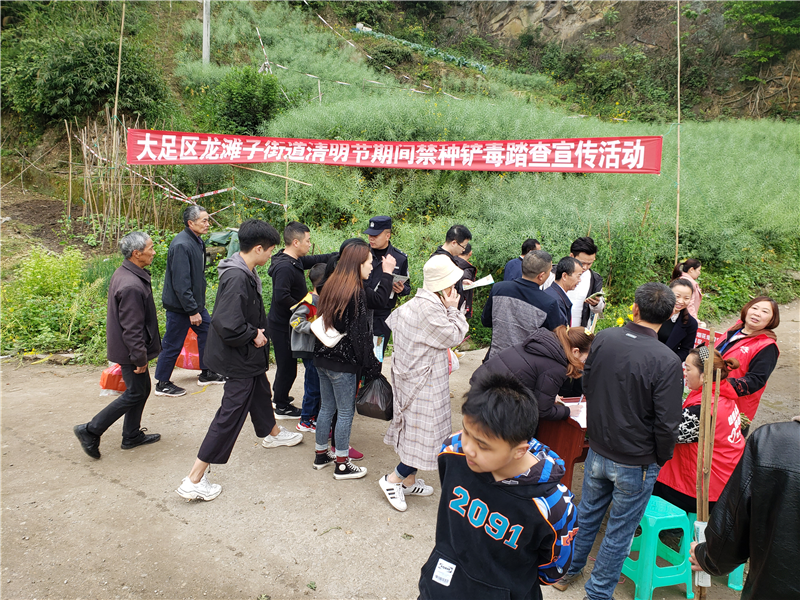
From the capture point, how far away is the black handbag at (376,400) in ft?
11.6

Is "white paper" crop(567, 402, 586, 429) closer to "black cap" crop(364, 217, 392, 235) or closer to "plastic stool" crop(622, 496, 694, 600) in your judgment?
"plastic stool" crop(622, 496, 694, 600)

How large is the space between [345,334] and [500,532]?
80.4 inches

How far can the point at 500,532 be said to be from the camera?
152 cm

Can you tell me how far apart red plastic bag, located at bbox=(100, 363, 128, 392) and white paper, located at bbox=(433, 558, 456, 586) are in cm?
329

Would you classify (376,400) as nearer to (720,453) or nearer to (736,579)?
(720,453)

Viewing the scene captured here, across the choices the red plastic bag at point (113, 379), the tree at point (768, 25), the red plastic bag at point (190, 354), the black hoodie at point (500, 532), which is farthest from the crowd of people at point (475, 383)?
the tree at point (768, 25)

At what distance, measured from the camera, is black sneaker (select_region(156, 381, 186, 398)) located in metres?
5.00

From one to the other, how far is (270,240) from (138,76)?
1087 centimetres

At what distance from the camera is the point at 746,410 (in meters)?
3.53

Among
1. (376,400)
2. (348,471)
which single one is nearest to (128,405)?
(348,471)

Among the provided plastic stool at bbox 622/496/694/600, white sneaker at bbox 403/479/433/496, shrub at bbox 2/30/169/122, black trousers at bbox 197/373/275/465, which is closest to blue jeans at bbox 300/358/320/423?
black trousers at bbox 197/373/275/465

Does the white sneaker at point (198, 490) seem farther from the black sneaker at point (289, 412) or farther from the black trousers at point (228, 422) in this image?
the black sneaker at point (289, 412)

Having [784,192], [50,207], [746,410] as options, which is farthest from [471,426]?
[50,207]

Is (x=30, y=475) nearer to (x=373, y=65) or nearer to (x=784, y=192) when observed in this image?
(x=784, y=192)
